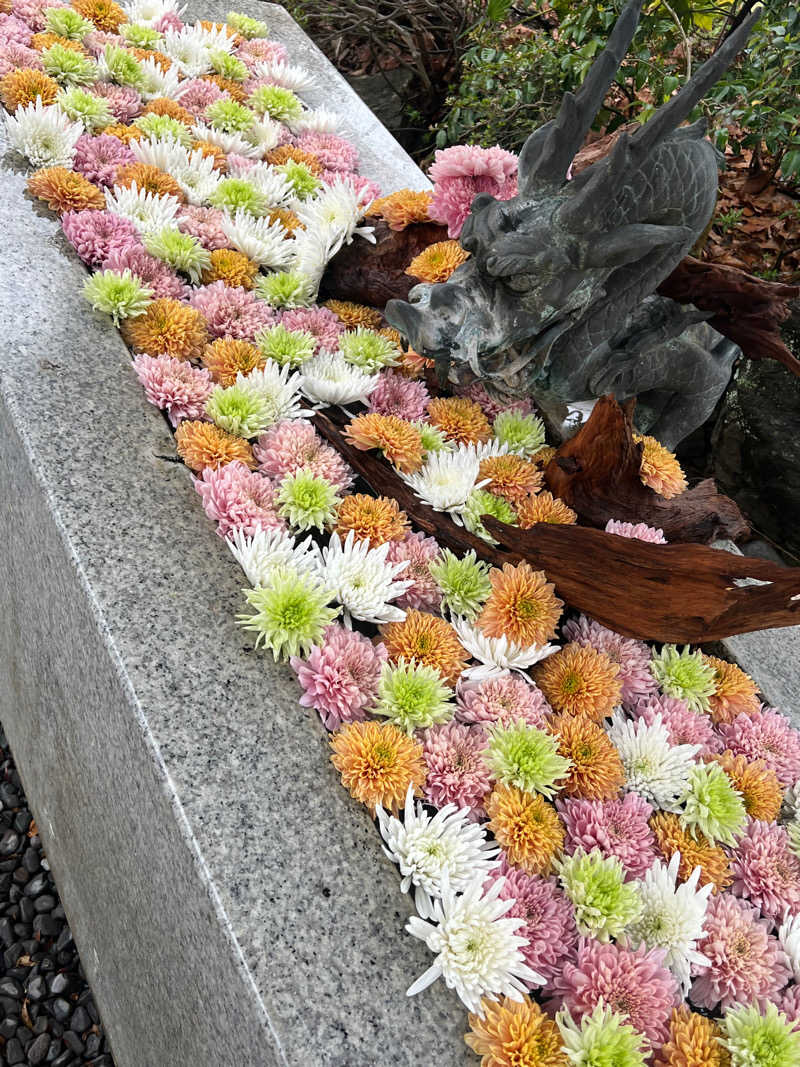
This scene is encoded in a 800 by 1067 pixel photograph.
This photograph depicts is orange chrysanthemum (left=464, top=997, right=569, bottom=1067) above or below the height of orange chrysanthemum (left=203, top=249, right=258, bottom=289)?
below

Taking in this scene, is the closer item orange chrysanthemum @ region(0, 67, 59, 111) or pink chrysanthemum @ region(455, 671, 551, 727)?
pink chrysanthemum @ region(455, 671, 551, 727)

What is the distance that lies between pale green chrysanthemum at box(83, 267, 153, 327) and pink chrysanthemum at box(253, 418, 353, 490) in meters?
0.51

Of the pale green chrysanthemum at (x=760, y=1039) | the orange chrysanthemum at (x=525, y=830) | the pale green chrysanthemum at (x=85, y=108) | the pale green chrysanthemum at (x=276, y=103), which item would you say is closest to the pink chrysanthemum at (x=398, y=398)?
the orange chrysanthemum at (x=525, y=830)

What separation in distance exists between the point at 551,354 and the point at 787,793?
1156 mm

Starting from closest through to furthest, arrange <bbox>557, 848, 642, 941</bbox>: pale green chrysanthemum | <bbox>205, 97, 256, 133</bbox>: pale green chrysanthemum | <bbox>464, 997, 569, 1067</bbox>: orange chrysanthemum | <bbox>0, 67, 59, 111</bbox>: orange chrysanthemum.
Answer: <bbox>464, 997, 569, 1067</bbox>: orange chrysanthemum < <bbox>557, 848, 642, 941</bbox>: pale green chrysanthemum < <bbox>0, 67, 59, 111</bbox>: orange chrysanthemum < <bbox>205, 97, 256, 133</bbox>: pale green chrysanthemum

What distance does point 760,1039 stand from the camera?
1348 mm

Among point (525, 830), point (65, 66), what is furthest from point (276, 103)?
point (525, 830)

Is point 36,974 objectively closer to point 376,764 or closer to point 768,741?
point 376,764

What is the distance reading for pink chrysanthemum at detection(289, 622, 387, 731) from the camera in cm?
161

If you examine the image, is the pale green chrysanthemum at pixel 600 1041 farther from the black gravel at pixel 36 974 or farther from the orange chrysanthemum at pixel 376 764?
the black gravel at pixel 36 974

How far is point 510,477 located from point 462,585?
41 cm

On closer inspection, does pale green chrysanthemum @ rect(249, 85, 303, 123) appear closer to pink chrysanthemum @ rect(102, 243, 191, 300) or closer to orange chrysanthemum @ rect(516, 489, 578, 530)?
pink chrysanthemum @ rect(102, 243, 191, 300)

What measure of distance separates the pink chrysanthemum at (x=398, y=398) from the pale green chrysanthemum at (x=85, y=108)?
4.70 ft

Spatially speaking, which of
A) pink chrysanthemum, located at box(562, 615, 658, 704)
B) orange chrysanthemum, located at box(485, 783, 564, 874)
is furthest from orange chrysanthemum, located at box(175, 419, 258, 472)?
orange chrysanthemum, located at box(485, 783, 564, 874)
